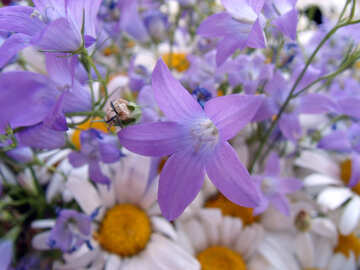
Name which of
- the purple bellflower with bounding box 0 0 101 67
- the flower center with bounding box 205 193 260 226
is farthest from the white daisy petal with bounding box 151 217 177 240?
the purple bellflower with bounding box 0 0 101 67

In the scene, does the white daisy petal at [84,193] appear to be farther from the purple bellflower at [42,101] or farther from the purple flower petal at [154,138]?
the purple flower petal at [154,138]

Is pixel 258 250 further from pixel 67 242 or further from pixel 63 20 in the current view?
pixel 63 20

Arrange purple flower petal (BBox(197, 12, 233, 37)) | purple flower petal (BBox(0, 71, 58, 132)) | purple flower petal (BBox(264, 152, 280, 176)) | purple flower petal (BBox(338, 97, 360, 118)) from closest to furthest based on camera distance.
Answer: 1. purple flower petal (BBox(0, 71, 58, 132))
2. purple flower petal (BBox(197, 12, 233, 37))
3. purple flower petal (BBox(338, 97, 360, 118))
4. purple flower petal (BBox(264, 152, 280, 176))

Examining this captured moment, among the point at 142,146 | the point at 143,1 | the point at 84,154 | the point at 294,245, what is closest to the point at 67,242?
the point at 84,154

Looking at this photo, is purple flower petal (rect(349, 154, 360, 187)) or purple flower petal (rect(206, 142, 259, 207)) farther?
purple flower petal (rect(349, 154, 360, 187))

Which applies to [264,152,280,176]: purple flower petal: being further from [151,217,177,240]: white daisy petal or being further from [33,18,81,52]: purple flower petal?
[33,18,81,52]: purple flower petal

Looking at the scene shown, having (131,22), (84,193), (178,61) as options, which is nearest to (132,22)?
(131,22)

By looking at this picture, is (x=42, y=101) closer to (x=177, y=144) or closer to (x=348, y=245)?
(x=177, y=144)
